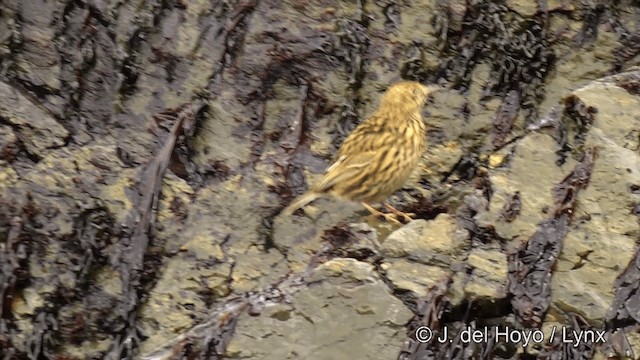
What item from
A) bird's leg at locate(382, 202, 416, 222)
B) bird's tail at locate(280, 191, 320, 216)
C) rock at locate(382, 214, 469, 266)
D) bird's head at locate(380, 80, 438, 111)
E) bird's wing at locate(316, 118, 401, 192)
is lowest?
bird's leg at locate(382, 202, 416, 222)

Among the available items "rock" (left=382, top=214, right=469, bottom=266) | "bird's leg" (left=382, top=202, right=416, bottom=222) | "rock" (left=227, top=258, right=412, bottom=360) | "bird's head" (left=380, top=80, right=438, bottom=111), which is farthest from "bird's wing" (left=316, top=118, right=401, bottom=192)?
"rock" (left=227, top=258, right=412, bottom=360)

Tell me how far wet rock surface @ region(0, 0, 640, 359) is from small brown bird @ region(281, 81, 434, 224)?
0.55ft

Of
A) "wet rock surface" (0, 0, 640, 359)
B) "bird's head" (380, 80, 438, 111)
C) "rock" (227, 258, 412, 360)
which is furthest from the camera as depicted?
"bird's head" (380, 80, 438, 111)

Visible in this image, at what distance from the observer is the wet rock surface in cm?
587

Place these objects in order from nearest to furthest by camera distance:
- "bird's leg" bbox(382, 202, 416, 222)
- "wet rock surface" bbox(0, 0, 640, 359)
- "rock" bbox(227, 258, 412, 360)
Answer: "rock" bbox(227, 258, 412, 360) < "wet rock surface" bbox(0, 0, 640, 359) < "bird's leg" bbox(382, 202, 416, 222)

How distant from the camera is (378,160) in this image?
7.00 m

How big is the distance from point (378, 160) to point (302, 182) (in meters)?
0.75

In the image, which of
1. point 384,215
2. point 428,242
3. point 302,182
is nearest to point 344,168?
point 384,215

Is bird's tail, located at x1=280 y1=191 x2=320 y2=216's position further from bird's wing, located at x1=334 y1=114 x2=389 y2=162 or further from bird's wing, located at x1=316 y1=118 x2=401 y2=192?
bird's wing, located at x1=334 y1=114 x2=389 y2=162

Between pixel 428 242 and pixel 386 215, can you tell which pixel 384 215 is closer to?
pixel 386 215

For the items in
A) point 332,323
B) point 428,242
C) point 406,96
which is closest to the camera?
point 332,323

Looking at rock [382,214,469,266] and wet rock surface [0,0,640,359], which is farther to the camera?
rock [382,214,469,266]

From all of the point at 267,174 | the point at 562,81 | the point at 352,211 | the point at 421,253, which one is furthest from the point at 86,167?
the point at 562,81

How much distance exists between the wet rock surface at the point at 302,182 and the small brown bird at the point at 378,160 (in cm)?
17
